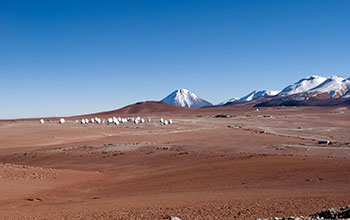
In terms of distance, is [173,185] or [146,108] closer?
[173,185]

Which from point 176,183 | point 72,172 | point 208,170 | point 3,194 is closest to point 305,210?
point 176,183

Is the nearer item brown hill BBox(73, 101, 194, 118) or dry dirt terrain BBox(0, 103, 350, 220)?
dry dirt terrain BBox(0, 103, 350, 220)

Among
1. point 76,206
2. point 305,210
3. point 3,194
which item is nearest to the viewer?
point 305,210

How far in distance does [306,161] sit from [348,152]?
9.47m

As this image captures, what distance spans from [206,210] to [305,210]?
10.6 ft

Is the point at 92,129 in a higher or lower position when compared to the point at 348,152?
higher

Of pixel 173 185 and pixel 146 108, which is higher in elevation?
pixel 146 108

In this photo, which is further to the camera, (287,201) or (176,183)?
(176,183)

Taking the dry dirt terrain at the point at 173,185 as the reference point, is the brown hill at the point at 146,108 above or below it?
above

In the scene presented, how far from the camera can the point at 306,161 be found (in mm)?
21766

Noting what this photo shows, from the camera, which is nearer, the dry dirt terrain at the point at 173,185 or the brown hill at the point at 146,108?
the dry dirt terrain at the point at 173,185

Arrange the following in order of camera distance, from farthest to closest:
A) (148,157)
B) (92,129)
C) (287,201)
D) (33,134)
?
(92,129) → (33,134) → (148,157) → (287,201)

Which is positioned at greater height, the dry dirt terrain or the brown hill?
the brown hill

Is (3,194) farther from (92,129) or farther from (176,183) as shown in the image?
(92,129)
